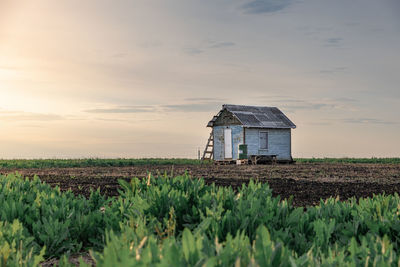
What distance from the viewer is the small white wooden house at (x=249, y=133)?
37.6m

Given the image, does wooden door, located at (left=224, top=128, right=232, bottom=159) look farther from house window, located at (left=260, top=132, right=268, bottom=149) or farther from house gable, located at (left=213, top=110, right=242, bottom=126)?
house window, located at (left=260, top=132, right=268, bottom=149)

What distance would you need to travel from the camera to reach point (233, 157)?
3784cm

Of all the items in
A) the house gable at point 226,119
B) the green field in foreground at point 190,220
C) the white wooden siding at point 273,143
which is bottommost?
the green field in foreground at point 190,220

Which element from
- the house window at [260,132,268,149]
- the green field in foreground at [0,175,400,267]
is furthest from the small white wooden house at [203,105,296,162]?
the green field in foreground at [0,175,400,267]

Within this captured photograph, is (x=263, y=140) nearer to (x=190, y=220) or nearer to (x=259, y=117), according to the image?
(x=259, y=117)

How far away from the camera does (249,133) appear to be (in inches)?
1476

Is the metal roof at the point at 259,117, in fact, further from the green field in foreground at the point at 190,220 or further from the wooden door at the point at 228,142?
the green field in foreground at the point at 190,220

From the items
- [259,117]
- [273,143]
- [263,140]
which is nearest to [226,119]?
[259,117]

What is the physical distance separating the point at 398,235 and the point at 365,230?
1.12 ft

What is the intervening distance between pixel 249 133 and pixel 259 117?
2.58m

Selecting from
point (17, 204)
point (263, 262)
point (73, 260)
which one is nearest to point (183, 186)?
point (73, 260)

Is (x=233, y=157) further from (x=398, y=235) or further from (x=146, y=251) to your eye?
(x=146, y=251)

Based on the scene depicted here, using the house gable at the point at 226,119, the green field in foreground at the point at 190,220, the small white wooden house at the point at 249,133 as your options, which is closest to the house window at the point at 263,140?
the small white wooden house at the point at 249,133

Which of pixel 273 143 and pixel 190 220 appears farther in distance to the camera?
pixel 273 143
